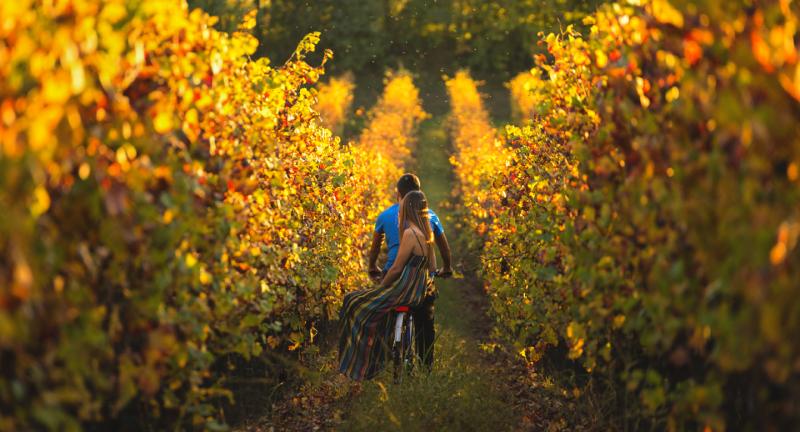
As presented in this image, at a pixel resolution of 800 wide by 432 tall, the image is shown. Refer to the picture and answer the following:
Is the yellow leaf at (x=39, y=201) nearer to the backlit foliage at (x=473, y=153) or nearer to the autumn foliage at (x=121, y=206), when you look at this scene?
the autumn foliage at (x=121, y=206)

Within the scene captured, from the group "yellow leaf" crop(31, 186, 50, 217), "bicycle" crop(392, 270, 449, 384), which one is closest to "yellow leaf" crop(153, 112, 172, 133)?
"yellow leaf" crop(31, 186, 50, 217)

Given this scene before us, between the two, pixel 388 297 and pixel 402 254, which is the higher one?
pixel 402 254

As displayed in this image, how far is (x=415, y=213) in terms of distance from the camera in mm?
7773

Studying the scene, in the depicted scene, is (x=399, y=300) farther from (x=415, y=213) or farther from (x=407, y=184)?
(x=407, y=184)

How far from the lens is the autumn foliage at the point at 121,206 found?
298 cm

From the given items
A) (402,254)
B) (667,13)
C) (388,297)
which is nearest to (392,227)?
(402,254)

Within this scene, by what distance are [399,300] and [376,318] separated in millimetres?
250

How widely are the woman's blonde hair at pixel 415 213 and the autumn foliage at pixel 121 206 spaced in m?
1.98

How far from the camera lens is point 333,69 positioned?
53125 millimetres

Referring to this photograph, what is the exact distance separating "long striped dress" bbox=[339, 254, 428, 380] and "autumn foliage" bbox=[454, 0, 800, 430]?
5.45ft

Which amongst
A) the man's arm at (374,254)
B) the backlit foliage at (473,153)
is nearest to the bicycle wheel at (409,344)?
the man's arm at (374,254)

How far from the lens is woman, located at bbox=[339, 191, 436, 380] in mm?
7684

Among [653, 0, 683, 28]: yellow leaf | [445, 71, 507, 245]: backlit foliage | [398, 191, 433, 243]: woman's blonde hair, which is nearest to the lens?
[653, 0, 683, 28]: yellow leaf

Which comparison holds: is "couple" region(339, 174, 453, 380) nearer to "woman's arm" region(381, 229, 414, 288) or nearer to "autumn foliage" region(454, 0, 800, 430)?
"woman's arm" region(381, 229, 414, 288)
